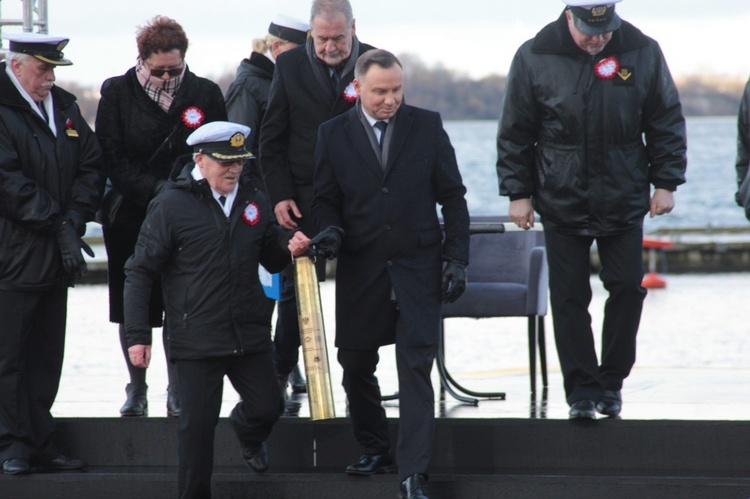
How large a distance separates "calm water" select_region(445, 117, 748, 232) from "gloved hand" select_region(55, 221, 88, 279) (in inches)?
1089

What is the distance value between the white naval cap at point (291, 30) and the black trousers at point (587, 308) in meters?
1.71

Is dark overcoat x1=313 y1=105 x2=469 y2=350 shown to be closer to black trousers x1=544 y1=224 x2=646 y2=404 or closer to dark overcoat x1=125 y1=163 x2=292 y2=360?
dark overcoat x1=125 y1=163 x2=292 y2=360

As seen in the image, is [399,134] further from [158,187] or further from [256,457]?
[256,457]

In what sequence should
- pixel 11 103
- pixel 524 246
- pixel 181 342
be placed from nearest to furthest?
1. pixel 181 342
2. pixel 11 103
3. pixel 524 246

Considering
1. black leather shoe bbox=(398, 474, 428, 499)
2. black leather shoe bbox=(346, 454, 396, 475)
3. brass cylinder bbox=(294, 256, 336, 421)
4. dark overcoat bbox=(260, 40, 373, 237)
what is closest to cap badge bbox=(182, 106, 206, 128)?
dark overcoat bbox=(260, 40, 373, 237)

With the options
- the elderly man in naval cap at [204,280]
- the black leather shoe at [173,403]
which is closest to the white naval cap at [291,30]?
the elderly man in naval cap at [204,280]

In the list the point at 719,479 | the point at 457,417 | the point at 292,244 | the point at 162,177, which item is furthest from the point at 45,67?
the point at 719,479

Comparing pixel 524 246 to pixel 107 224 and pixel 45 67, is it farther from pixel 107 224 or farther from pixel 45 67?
pixel 45 67

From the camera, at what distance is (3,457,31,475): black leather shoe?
18.8ft

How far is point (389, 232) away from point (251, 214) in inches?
23.1

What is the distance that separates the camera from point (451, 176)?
5.47 metres

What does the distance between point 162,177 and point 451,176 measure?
4.98ft

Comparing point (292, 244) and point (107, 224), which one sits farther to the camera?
point (107, 224)

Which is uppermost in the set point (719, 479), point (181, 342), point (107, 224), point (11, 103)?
point (11, 103)
